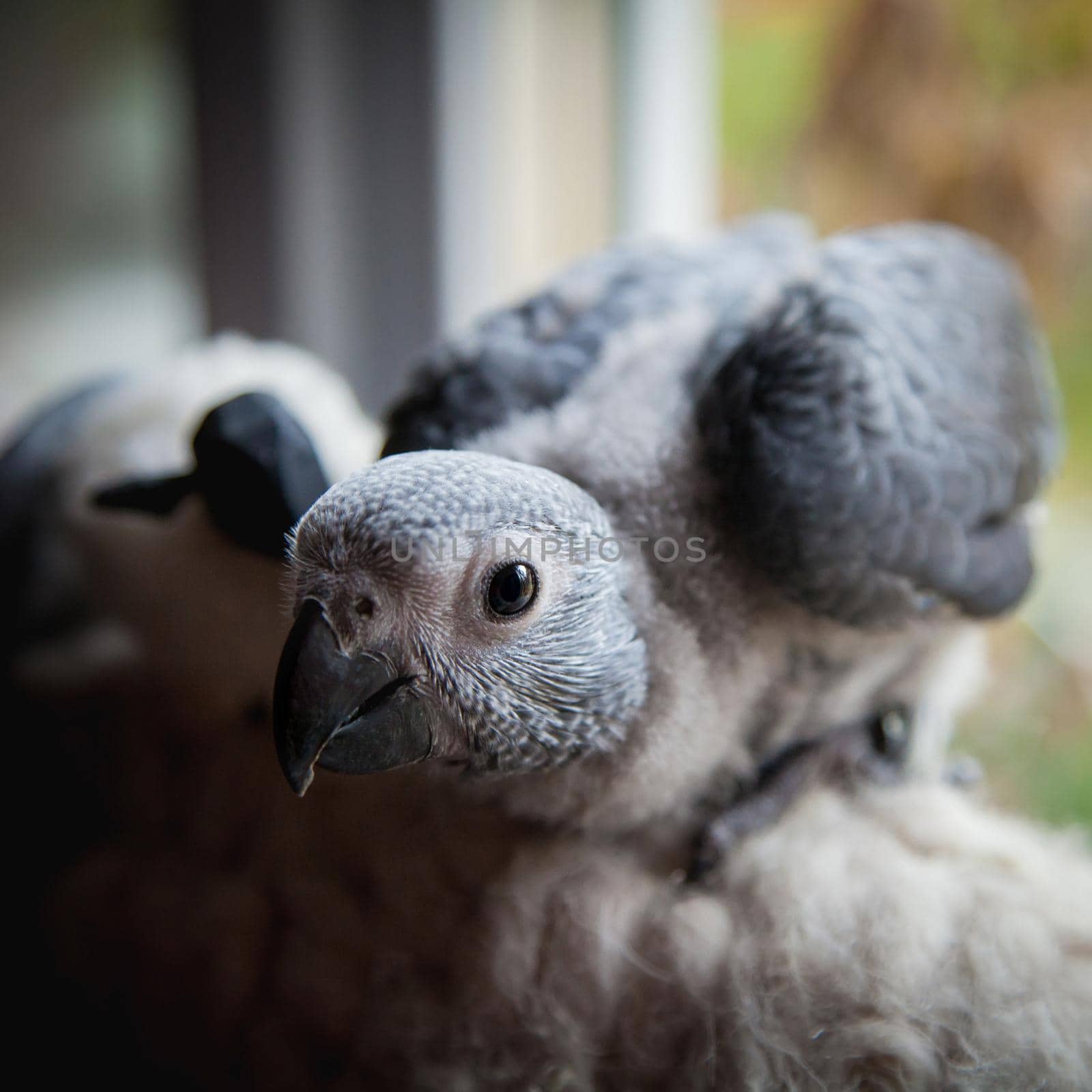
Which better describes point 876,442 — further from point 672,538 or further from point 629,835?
point 629,835

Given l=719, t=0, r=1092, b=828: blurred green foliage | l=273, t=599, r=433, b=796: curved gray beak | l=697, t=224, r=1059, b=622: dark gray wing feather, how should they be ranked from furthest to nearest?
1. l=719, t=0, r=1092, b=828: blurred green foliage
2. l=697, t=224, r=1059, b=622: dark gray wing feather
3. l=273, t=599, r=433, b=796: curved gray beak

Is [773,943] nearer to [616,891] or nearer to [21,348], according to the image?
[616,891]

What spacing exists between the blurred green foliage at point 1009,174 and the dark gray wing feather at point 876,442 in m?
0.37

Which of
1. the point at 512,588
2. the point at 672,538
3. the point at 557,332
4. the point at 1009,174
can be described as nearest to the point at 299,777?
the point at 512,588

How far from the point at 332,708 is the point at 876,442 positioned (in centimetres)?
37

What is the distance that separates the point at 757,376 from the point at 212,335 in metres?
1.09

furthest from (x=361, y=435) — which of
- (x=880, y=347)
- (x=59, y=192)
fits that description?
(x=59, y=192)

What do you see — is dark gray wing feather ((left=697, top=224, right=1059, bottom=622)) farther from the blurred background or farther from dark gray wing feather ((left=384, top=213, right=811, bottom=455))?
the blurred background

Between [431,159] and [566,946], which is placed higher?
[431,159]

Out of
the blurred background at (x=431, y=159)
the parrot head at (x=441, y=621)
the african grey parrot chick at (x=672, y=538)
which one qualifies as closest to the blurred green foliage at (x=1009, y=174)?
the blurred background at (x=431, y=159)

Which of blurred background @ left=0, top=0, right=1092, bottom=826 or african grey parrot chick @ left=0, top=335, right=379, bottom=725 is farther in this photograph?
blurred background @ left=0, top=0, right=1092, bottom=826

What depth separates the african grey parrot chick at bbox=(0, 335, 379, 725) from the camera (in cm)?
60

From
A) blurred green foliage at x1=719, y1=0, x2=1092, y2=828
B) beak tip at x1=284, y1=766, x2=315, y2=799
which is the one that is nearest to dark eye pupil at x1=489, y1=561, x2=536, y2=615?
beak tip at x1=284, y1=766, x2=315, y2=799

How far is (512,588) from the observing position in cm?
48
